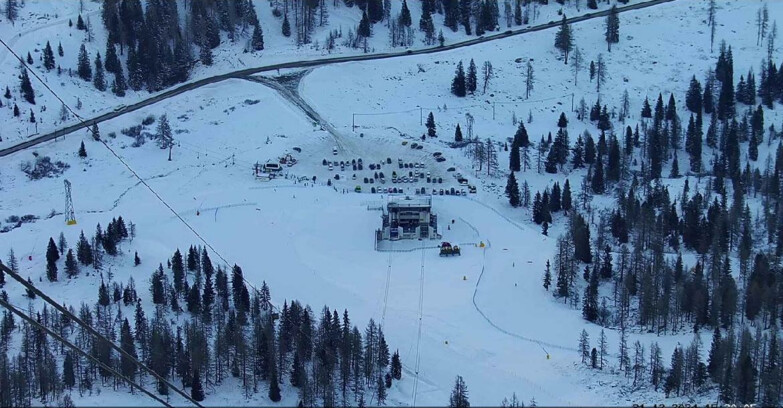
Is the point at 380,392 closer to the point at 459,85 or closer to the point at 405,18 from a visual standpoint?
the point at 459,85

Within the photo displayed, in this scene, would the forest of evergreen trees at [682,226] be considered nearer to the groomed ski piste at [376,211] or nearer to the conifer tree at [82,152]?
the groomed ski piste at [376,211]

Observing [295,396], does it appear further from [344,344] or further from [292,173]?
[292,173]

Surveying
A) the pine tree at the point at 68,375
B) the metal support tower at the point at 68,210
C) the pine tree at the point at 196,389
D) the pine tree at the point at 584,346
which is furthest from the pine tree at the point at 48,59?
the pine tree at the point at 584,346

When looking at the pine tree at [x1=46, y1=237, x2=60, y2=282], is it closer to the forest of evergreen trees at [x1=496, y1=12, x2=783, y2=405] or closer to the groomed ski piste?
the groomed ski piste

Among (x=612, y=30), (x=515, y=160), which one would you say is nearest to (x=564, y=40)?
(x=612, y=30)

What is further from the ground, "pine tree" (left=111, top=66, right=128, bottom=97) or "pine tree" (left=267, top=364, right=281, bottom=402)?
"pine tree" (left=111, top=66, right=128, bottom=97)

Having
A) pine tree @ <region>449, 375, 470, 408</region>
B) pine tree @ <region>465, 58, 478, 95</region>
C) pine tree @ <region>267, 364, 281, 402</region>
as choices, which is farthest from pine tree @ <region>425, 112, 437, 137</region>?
pine tree @ <region>449, 375, 470, 408</region>
